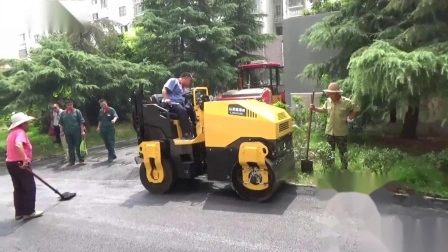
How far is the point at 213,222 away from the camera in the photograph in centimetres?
524

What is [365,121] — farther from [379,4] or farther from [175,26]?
[175,26]

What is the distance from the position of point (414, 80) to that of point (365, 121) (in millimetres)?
3041

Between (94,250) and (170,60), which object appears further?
(170,60)

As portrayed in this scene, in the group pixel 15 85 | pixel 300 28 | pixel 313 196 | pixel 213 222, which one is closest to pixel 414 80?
pixel 313 196

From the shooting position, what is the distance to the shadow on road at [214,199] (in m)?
5.72

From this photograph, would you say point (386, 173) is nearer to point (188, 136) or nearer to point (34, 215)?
point (188, 136)

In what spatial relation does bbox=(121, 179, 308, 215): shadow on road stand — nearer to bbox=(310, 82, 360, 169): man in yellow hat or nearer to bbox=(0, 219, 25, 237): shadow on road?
bbox=(310, 82, 360, 169): man in yellow hat

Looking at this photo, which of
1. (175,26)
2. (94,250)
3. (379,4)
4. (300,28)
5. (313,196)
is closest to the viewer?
(94,250)

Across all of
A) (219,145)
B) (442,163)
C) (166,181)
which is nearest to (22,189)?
(166,181)

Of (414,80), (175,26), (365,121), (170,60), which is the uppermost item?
(175,26)

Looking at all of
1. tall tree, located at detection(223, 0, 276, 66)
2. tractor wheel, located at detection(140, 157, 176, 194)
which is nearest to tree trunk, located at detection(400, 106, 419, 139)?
tractor wheel, located at detection(140, 157, 176, 194)

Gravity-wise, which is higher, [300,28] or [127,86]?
[300,28]

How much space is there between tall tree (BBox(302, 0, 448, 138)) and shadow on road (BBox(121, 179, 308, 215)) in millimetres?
2238

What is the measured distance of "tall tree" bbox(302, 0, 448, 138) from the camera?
614 centimetres
